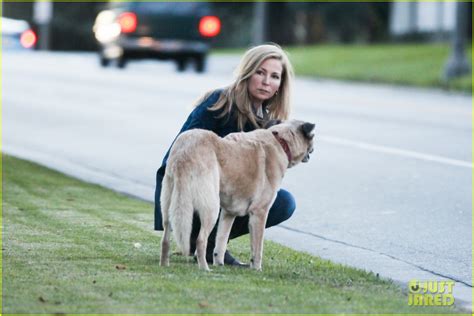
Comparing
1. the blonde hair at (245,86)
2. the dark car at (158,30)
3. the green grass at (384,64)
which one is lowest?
the green grass at (384,64)

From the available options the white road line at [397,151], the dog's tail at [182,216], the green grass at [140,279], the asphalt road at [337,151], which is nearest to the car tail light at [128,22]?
the asphalt road at [337,151]

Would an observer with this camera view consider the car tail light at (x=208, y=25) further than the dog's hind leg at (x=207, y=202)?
Yes

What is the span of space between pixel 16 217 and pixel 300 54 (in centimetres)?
2734

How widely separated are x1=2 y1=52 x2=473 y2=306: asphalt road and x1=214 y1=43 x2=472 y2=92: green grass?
75 centimetres

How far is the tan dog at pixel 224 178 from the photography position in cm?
692

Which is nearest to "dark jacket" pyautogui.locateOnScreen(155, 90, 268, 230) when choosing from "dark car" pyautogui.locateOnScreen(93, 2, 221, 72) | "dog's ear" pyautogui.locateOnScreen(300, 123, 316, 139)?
"dog's ear" pyautogui.locateOnScreen(300, 123, 316, 139)

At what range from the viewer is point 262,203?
7.34m

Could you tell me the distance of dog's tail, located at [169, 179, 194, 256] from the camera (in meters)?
6.88

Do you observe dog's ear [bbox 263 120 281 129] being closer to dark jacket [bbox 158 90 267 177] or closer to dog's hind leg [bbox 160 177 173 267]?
dark jacket [bbox 158 90 267 177]

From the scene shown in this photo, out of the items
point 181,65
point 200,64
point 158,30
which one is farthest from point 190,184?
point 181,65

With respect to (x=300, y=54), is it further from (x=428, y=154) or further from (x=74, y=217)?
(x=74, y=217)

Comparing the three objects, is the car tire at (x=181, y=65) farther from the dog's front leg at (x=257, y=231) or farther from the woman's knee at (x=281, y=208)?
the dog's front leg at (x=257, y=231)

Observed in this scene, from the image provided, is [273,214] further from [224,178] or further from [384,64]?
[384,64]

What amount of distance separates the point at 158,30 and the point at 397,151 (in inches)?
607
